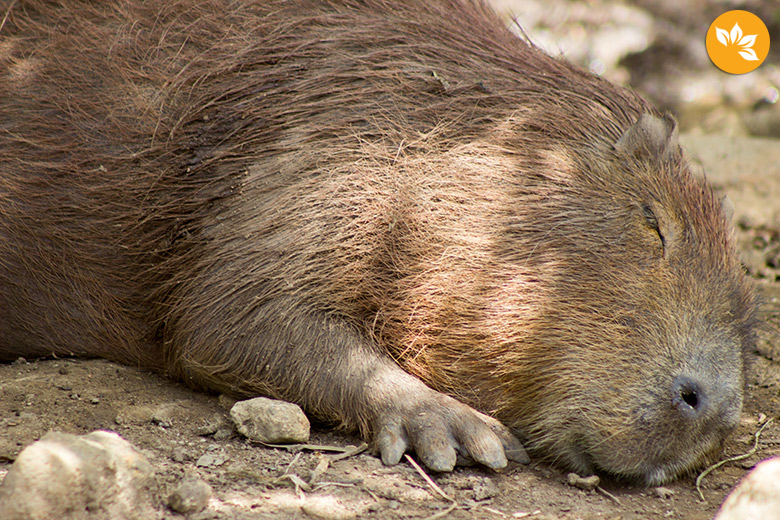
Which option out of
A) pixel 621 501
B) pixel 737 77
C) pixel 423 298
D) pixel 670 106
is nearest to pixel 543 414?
pixel 621 501

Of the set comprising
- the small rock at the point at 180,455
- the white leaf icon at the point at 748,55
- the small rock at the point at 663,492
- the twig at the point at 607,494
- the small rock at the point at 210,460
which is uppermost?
the white leaf icon at the point at 748,55

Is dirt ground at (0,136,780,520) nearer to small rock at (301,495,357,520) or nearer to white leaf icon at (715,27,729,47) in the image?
small rock at (301,495,357,520)

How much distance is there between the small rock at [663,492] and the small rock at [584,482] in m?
0.21

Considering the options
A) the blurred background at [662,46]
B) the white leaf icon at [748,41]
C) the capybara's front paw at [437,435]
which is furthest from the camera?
the blurred background at [662,46]

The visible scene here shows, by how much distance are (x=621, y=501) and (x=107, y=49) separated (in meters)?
2.72

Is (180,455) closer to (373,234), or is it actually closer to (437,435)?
(437,435)

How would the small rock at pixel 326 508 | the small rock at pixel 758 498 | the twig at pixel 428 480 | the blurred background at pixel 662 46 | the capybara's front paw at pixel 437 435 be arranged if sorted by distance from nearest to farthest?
the small rock at pixel 758 498, the small rock at pixel 326 508, the twig at pixel 428 480, the capybara's front paw at pixel 437 435, the blurred background at pixel 662 46

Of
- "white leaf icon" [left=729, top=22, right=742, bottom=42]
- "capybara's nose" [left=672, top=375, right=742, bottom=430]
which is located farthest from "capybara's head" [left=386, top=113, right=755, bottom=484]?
"white leaf icon" [left=729, top=22, right=742, bottom=42]

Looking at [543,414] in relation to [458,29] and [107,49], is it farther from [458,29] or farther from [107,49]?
[107,49]

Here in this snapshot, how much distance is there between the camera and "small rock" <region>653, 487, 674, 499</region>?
287 centimetres

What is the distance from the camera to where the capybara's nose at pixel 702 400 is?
109 inches

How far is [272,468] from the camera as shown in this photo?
105 inches

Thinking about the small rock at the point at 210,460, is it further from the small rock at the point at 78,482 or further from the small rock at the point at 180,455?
the small rock at the point at 78,482

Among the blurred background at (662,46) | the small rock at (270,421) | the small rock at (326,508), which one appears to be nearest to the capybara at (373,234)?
the small rock at (270,421)
